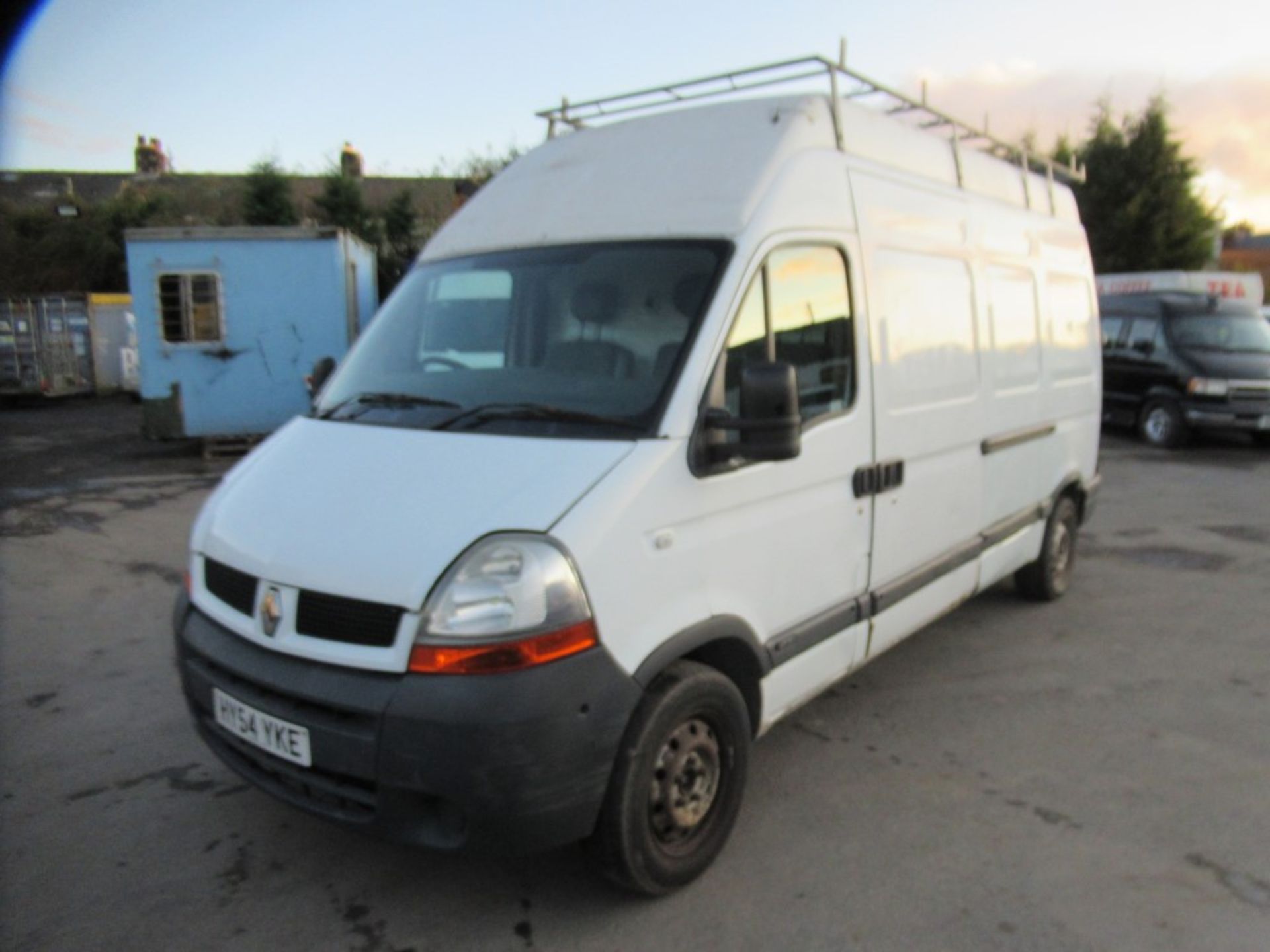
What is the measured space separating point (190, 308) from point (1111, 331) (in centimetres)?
1308

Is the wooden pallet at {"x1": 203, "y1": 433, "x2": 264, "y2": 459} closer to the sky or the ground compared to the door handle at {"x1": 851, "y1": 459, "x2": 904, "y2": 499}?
closer to the ground

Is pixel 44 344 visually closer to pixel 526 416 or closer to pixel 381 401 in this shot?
pixel 381 401

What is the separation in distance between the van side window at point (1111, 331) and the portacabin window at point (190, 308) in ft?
41.3

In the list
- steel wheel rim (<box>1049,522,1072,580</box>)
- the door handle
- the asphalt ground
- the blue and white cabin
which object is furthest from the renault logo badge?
the blue and white cabin

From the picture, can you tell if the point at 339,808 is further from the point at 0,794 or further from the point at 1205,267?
the point at 1205,267

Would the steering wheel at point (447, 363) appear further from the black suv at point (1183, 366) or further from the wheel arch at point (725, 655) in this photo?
the black suv at point (1183, 366)

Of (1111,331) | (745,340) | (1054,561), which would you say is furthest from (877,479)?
(1111,331)

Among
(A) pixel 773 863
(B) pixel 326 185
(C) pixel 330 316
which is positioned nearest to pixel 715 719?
(A) pixel 773 863

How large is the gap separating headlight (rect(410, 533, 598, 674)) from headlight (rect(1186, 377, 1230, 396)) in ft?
43.1

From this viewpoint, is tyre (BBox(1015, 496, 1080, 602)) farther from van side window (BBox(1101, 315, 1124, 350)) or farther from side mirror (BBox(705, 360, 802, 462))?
van side window (BBox(1101, 315, 1124, 350))

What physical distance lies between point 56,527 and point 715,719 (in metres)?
7.52

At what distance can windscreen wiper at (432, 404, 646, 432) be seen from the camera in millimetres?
2844

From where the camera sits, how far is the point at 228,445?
12.3 m

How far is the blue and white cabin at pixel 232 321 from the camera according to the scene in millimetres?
11742
